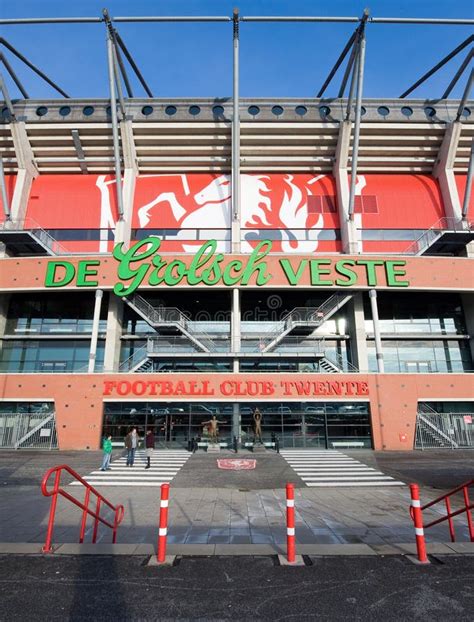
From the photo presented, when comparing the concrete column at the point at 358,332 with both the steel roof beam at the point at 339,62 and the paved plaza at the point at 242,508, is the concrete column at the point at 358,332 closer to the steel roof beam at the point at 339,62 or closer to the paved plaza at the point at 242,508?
the paved plaza at the point at 242,508

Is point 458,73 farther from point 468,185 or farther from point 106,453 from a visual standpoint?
point 106,453

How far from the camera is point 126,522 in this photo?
901 centimetres

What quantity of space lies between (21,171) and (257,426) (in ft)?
96.3

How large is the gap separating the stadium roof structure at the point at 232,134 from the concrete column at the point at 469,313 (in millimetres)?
7228

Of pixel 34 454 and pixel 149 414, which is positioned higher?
pixel 149 414

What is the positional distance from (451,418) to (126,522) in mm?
23351

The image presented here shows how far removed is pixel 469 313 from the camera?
101 ft

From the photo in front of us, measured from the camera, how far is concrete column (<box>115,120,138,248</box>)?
30.0 m

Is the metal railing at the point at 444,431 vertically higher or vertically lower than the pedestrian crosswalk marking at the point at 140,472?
higher

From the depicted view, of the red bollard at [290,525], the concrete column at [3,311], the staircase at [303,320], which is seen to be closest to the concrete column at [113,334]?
the concrete column at [3,311]

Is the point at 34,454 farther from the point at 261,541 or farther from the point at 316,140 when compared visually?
the point at 316,140

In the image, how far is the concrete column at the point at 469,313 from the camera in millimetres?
30350

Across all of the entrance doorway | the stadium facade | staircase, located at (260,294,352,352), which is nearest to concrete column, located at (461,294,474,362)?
the stadium facade

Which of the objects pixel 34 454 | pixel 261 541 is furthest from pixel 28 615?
pixel 34 454
